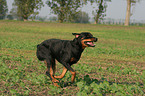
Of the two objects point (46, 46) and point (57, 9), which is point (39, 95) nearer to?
point (46, 46)

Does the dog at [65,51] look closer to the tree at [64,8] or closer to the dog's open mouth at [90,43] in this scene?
the dog's open mouth at [90,43]

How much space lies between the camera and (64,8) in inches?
2146

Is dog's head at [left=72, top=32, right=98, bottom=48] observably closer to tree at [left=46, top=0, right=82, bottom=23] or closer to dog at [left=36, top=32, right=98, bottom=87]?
dog at [left=36, top=32, right=98, bottom=87]

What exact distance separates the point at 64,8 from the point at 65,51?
48.5 meters

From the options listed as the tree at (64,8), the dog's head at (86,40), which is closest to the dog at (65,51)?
the dog's head at (86,40)

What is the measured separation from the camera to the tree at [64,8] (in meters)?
54.5

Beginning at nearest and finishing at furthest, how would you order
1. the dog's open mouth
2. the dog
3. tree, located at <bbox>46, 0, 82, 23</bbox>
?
1. the dog's open mouth
2. the dog
3. tree, located at <bbox>46, 0, 82, 23</bbox>

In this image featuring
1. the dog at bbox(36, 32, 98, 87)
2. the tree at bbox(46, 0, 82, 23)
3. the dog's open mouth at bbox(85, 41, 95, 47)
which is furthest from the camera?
the tree at bbox(46, 0, 82, 23)

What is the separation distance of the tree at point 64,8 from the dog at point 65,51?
4770cm

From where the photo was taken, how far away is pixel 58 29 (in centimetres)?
→ 4144

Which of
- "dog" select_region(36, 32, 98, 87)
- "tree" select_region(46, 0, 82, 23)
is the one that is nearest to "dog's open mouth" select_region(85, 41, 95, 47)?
"dog" select_region(36, 32, 98, 87)

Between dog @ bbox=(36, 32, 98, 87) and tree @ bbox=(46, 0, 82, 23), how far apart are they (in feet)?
156

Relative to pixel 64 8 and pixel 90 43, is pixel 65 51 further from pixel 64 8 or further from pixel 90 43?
pixel 64 8

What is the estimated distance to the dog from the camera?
656 cm
